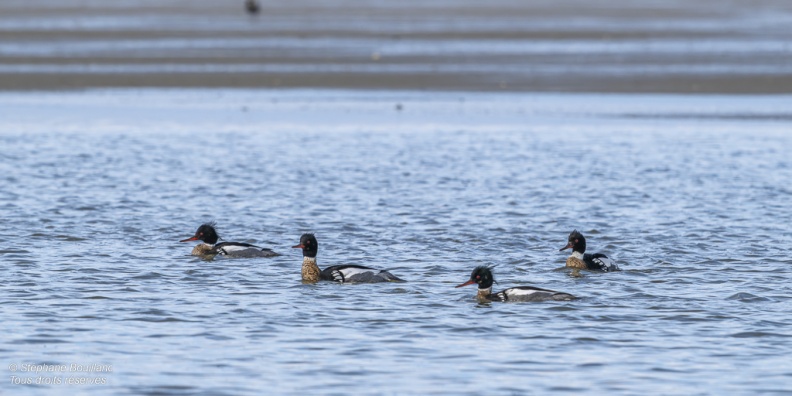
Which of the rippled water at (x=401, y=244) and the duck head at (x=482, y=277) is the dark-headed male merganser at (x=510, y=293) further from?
the rippled water at (x=401, y=244)

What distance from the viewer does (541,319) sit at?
12.7m

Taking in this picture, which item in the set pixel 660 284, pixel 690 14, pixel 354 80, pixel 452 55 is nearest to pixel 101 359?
pixel 660 284

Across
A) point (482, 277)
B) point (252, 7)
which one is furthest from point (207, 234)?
point (252, 7)

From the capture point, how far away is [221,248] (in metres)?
16.0

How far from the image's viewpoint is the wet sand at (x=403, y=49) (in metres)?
37.8

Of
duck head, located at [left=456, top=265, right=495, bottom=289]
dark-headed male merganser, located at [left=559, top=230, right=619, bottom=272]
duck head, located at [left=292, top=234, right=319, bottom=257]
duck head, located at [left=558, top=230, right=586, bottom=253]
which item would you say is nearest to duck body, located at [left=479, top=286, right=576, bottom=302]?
duck head, located at [left=456, top=265, right=495, bottom=289]

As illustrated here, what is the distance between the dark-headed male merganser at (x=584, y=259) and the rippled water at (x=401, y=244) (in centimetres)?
16

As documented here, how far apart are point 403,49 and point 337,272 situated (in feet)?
105

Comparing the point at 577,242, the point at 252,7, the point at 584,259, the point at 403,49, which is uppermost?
the point at 252,7

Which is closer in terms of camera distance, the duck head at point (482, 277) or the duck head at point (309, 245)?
the duck head at point (482, 277)

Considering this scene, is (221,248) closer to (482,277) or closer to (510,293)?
(482,277)

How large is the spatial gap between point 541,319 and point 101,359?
4.07 m

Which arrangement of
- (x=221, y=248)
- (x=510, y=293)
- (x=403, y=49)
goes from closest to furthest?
(x=510, y=293)
(x=221, y=248)
(x=403, y=49)

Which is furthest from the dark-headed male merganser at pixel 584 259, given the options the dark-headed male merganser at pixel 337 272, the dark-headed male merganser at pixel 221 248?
the dark-headed male merganser at pixel 221 248
